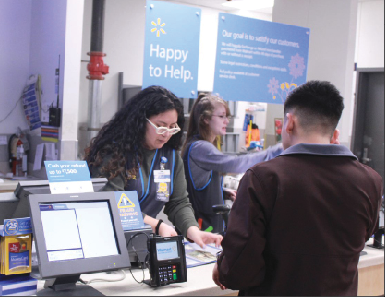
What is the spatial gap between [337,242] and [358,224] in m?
0.11

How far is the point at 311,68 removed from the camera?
464 cm

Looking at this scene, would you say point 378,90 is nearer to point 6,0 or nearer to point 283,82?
point 283,82

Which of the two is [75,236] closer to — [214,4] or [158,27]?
[158,27]

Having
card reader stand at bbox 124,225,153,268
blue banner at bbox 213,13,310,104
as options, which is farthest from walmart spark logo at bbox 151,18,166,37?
card reader stand at bbox 124,225,153,268

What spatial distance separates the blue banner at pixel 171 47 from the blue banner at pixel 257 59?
234mm

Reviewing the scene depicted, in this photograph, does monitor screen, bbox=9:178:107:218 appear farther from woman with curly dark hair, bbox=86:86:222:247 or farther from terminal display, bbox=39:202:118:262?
woman with curly dark hair, bbox=86:86:222:247

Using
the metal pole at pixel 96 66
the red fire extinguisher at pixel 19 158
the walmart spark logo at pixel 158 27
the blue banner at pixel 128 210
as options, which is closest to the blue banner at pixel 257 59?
the walmart spark logo at pixel 158 27

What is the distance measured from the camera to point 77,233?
1.88 m

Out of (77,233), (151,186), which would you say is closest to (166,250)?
(77,233)

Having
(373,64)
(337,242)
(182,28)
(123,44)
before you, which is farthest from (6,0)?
(373,64)

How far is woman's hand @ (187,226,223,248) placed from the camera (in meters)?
2.51

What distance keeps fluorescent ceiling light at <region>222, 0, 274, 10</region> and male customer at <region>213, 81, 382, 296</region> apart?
617 cm

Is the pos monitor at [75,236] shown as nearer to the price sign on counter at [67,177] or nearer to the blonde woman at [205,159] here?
the price sign on counter at [67,177]

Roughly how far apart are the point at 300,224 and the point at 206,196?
5.73 ft
